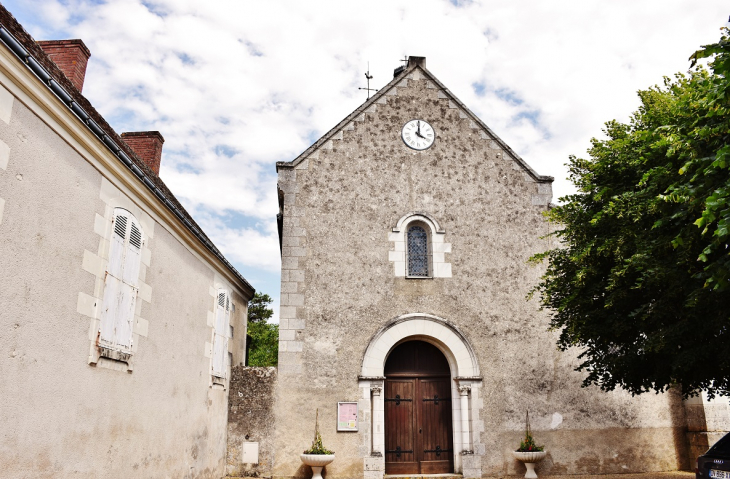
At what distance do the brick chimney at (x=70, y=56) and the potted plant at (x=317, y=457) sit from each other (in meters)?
7.62

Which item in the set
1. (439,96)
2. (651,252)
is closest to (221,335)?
(439,96)

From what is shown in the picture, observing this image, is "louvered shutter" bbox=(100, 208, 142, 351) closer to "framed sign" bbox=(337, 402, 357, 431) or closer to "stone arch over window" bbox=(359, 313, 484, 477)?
"framed sign" bbox=(337, 402, 357, 431)

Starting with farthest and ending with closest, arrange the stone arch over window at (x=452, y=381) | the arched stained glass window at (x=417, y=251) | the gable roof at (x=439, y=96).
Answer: the gable roof at (x=439, y=96)
the arched stained glass window at (x=417, y=251)
the stone arch over window at (x=452, y=381)

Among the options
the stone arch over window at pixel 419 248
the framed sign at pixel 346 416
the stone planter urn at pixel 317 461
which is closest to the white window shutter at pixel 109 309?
the stone planter urn at pixel 317 461

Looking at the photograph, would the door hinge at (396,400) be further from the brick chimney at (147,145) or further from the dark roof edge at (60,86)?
the brick chimney at (147,145)

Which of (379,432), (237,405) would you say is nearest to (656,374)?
(379,432)

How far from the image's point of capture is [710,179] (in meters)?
6.07

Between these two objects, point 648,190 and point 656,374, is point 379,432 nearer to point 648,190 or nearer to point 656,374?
point 656,374

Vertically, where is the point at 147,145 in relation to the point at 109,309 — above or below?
above

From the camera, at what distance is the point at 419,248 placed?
12.8m

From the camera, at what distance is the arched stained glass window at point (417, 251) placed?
41.6ft

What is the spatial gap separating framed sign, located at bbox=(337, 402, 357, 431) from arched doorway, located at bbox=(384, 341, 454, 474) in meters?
0.93

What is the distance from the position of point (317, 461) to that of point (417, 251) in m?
4.81

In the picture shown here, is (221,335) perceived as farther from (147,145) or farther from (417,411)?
(147,145)
